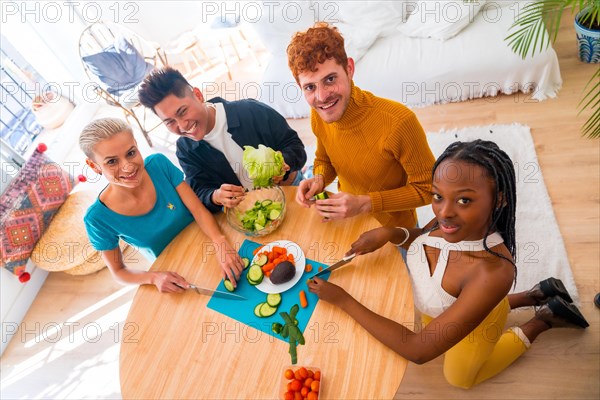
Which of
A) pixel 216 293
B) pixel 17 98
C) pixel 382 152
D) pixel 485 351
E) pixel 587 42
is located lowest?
pixel 587 42

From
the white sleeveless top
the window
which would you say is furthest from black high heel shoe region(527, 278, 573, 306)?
the window

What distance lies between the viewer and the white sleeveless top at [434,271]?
4.74 ft

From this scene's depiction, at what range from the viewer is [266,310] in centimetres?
167

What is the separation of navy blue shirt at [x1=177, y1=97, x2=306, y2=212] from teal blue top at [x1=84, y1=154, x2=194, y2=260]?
5.0 inches

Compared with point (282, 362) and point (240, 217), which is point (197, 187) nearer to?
point (240, 217)

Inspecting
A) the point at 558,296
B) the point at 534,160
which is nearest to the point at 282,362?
the point at 558,296

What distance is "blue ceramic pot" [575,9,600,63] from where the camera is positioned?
332 cm

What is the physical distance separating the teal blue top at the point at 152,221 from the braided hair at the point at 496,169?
4.33ft

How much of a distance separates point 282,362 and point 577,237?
2.23m

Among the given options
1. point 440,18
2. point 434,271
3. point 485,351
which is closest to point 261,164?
point 434,271

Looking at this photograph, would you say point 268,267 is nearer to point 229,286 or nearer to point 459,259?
point 229,286

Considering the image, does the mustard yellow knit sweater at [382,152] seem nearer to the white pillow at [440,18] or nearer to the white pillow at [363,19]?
the white pillow at [363,19]

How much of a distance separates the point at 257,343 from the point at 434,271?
75 cm

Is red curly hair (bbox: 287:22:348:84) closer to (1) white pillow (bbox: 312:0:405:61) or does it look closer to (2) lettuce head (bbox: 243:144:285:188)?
(2) lettuce head (bbox: 243:144:285:188)
